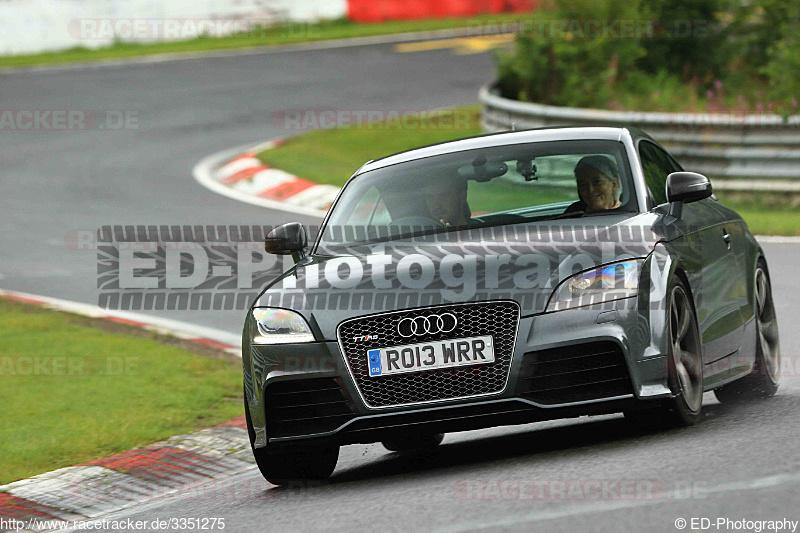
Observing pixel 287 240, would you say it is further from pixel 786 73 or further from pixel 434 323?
pixel 786 73

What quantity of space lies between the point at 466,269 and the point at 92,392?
410 centimetres

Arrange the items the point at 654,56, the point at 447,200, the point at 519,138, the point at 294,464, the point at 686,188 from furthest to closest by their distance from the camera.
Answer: the point at 654,56
the point at 519,138
the point at 447,200
the point at 686,188
the point at 294,464

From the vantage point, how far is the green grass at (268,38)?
33.3 metres

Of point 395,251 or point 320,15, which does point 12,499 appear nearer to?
point 395,251

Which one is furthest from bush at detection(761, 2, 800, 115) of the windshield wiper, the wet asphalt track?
the windshield wiper

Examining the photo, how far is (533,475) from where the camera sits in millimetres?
6164

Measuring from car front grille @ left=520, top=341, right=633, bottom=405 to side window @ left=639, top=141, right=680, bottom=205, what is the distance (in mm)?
1466

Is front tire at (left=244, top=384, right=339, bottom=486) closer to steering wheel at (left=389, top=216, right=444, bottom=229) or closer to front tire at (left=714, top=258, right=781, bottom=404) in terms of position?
steering wheel at (left=389, top=216, right=444, bottom=229)

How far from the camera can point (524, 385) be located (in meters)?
6.34

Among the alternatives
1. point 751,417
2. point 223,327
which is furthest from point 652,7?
point 751,417

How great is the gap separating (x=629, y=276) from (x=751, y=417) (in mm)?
1229

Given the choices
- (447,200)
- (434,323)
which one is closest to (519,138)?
(447,200)

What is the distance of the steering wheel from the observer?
7.55 meters

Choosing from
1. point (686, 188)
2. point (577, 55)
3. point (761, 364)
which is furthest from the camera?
point (577, 55)
